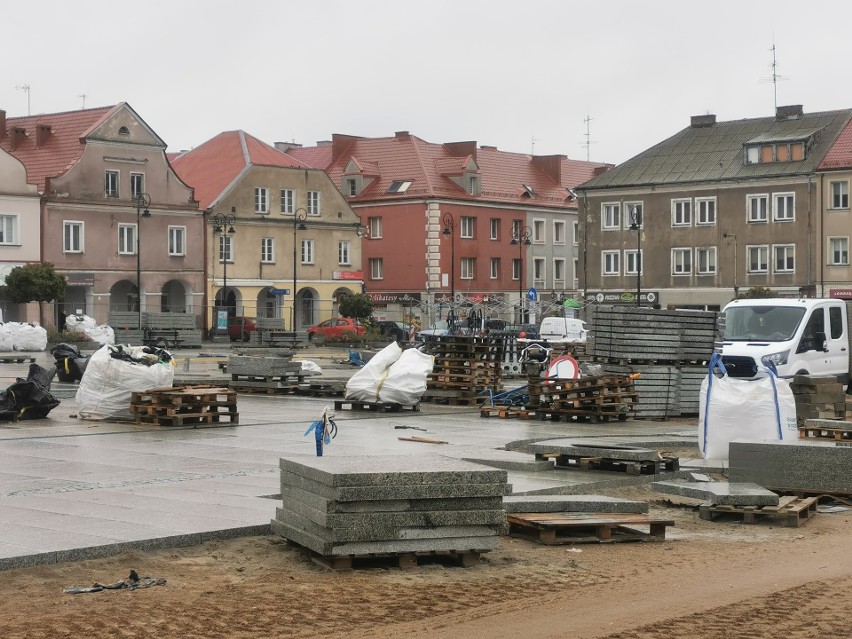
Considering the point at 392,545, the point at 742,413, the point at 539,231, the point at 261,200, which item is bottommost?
the point at 392,545

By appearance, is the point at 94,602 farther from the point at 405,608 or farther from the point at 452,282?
the point at 452,282

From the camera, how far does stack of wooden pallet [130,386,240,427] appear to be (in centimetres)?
2188

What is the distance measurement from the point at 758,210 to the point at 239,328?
27.3m

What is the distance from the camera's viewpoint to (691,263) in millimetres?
73688

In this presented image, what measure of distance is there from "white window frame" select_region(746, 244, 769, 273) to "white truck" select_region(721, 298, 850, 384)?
42250 mm

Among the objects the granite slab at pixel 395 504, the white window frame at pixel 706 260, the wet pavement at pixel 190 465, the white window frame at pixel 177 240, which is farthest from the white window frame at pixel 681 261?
the granite slab at pixel 395 504

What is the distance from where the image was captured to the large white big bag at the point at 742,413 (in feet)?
57.2

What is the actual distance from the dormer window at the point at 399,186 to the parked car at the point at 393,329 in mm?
13301

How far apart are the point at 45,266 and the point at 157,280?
1008cm

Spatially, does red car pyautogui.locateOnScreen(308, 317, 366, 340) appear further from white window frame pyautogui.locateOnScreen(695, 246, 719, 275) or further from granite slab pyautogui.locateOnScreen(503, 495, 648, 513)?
granite slab pyautogui.locateOnScreen(503, 495, 648, 513)

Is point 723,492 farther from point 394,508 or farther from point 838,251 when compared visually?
point 838,251

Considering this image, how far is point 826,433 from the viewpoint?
823 inches

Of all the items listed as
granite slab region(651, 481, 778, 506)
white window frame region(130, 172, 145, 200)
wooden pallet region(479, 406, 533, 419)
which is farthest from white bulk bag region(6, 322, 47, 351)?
granite slab region(651, 481, 778, 506)

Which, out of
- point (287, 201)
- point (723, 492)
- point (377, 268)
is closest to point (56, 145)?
point (287, 201)
